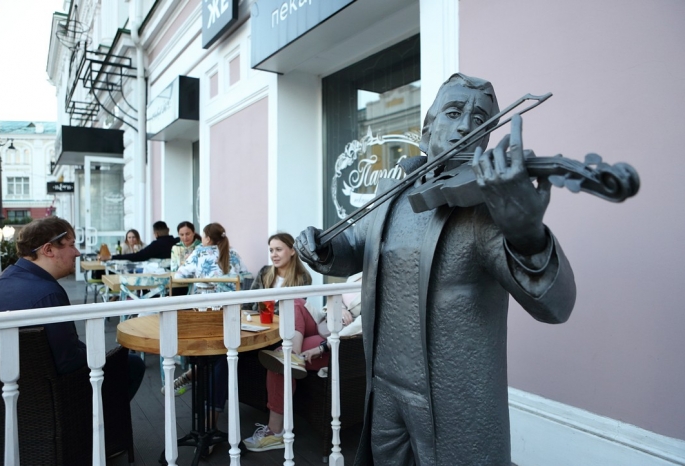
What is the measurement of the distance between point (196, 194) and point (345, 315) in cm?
626

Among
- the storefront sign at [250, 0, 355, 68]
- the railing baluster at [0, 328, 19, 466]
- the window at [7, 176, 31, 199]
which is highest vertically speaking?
the window at [7, 176, 31, 199]

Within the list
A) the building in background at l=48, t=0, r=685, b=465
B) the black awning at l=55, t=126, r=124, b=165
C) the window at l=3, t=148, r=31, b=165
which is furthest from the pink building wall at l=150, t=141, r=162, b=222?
the window at l=3, t=148, r=31, b=165

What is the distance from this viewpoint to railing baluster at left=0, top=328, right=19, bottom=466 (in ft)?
5.80

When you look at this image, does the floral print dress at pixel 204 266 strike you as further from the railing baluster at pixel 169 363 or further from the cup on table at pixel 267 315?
the railing baluster at pixel 169 363

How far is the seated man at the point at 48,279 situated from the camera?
7.34 feet

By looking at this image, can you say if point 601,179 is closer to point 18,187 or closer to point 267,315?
point 267,315

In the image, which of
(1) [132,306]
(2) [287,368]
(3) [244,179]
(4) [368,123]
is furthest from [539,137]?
(3) [244,179]

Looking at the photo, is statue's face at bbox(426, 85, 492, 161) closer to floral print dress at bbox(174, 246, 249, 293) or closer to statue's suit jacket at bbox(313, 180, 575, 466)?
statue's suit jacket at bbox(313, 180, 575, 466)

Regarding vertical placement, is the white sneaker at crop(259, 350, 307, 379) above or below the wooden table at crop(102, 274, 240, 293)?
below

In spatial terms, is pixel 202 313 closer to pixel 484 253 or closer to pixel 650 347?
pixel 484 253

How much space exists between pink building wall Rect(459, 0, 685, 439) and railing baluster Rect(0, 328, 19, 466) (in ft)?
7.81

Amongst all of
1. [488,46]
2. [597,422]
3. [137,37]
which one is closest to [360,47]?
[488,46]

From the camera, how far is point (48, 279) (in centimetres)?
245

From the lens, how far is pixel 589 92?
92.9 inches
